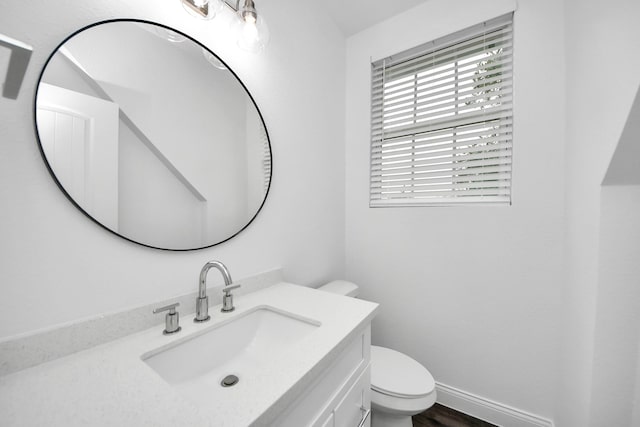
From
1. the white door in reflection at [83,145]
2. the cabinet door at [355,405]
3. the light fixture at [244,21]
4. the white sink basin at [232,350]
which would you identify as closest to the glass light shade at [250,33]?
the light fixture at [244,21]

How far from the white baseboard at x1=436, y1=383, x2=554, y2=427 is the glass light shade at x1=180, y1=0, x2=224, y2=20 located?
2.21 m

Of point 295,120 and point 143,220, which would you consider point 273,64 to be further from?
point 143,220

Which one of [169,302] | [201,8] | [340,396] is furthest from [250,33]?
[340,396]

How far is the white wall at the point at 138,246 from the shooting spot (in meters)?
0.58

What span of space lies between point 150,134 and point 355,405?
118 cm

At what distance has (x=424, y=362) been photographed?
155cm

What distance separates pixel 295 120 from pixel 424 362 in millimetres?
1699

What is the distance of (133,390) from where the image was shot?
→ 51 cm

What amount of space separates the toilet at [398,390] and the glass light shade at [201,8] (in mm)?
1678

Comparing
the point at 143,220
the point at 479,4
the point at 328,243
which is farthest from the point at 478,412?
the point at 479,4

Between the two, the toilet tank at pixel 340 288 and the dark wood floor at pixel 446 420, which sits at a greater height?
the toilet tank at pixel 340 288

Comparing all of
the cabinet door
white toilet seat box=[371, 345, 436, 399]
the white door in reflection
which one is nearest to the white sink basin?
the cabinet door

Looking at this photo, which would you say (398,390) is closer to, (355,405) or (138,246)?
(355,405)

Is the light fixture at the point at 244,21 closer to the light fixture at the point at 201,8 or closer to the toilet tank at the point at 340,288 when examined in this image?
the light fixture at the point at 201,8
